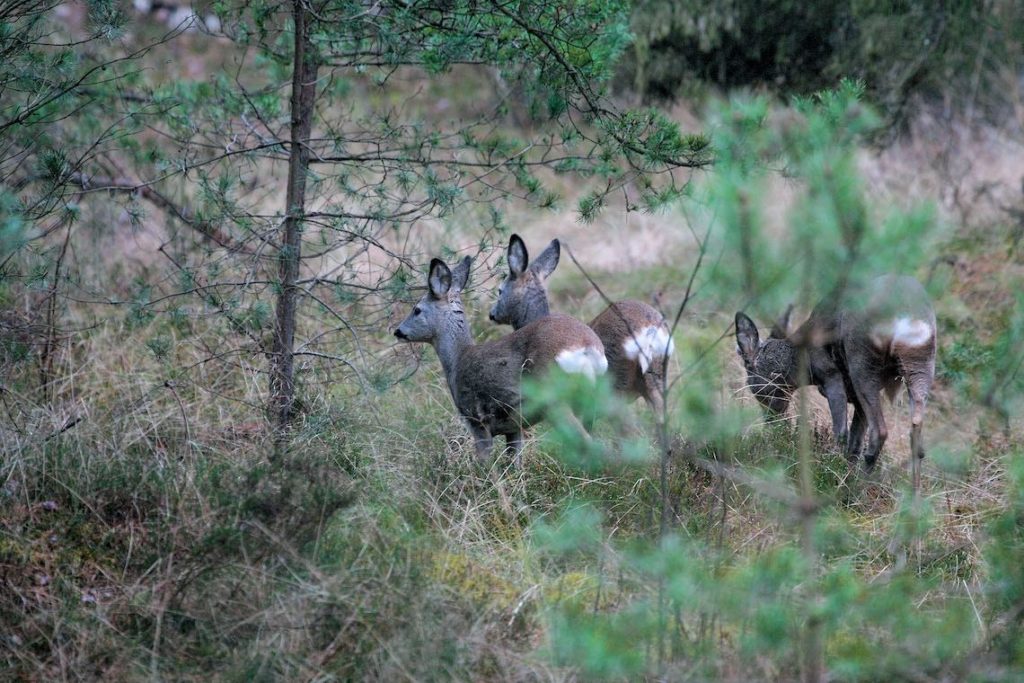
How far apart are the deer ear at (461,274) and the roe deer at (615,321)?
33cm

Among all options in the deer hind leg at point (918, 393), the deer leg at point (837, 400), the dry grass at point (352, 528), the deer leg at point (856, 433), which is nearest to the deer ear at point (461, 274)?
the dry grass at point (352, 528)

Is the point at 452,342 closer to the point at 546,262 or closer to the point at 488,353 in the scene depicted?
the point at 488,353

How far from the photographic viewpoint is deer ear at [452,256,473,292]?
744 cm

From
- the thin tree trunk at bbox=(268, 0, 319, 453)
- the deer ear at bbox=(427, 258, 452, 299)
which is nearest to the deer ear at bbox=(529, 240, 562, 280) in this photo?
the deer ear at bbox=(427, 258, 452, 299)

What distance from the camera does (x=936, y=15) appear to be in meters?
11.6

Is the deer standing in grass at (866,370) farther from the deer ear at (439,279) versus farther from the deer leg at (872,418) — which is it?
the deer ear at (439,279)

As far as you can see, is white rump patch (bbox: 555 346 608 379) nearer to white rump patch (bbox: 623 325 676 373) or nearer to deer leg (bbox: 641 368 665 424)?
white rump patch (bbox: 623 325 676 373)

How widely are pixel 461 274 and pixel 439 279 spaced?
23 centimetres

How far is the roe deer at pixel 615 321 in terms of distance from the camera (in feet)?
24.1

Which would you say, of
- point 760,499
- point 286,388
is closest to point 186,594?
point 286,388

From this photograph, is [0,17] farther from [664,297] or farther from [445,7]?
[664,297]

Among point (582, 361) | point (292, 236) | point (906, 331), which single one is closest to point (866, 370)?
point (906, 331)

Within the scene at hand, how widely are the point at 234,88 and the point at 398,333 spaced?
2774 millimetres

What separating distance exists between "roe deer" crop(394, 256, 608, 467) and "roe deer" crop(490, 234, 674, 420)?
477 mm
